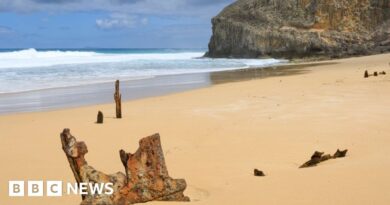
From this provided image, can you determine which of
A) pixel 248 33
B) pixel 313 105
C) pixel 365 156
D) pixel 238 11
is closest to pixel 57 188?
pixel 365 156

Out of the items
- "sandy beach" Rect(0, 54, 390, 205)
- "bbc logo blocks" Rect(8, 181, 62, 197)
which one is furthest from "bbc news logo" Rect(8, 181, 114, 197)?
"sandy beach" Rect(0, 54, 390, 205)

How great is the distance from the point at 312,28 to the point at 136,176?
4463cm

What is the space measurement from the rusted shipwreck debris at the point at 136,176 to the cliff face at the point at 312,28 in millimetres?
39289

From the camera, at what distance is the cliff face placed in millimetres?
43531

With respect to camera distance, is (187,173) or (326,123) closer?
(187,173)

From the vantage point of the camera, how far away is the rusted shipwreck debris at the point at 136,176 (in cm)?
347

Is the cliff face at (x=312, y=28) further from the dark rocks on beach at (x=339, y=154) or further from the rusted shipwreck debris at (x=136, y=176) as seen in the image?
the rusted shipwreck debris at (x=136, y=176)

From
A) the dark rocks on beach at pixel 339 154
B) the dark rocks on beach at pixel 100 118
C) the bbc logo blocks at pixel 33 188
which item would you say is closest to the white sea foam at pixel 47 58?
the dark rocks on beach at pixel 100 118

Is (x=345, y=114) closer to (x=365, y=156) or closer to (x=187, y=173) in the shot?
(x=365, y=156)

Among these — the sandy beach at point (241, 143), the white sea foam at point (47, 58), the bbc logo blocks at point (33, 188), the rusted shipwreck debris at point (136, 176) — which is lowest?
the bbc logo blocks at point (33, 188)

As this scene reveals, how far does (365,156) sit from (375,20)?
143ft

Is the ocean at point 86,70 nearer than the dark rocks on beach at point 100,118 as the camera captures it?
No

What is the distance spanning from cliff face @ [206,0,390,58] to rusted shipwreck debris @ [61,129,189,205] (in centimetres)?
3929

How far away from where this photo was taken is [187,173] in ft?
17.1
